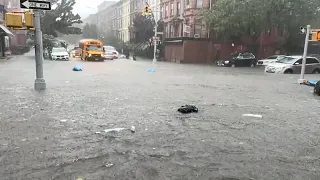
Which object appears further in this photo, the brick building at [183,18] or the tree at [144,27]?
the tree at [144,27]

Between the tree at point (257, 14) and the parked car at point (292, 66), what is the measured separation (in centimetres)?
898

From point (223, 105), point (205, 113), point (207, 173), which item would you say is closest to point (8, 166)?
point (207, 173)

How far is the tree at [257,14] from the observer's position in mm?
34000

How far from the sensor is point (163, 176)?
423 cm

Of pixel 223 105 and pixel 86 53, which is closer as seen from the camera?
pixel 223 105

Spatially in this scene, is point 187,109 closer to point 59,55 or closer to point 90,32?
point 59,55

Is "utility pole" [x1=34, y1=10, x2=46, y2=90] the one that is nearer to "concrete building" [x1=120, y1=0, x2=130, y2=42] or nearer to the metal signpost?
the metal signpost

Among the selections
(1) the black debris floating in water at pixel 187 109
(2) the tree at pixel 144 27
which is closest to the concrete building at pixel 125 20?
(2) the tree at pixel 144 27

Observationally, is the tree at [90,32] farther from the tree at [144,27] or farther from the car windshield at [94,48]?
the car windshield at [94,48]

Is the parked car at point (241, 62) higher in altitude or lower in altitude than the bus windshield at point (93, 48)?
lower

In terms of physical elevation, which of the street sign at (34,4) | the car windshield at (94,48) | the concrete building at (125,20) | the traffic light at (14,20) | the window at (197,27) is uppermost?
the concrete building at (125,20)

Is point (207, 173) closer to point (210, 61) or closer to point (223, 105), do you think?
point (223, 105)

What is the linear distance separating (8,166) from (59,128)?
2.07 metres

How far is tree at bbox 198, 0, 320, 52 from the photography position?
112ft
